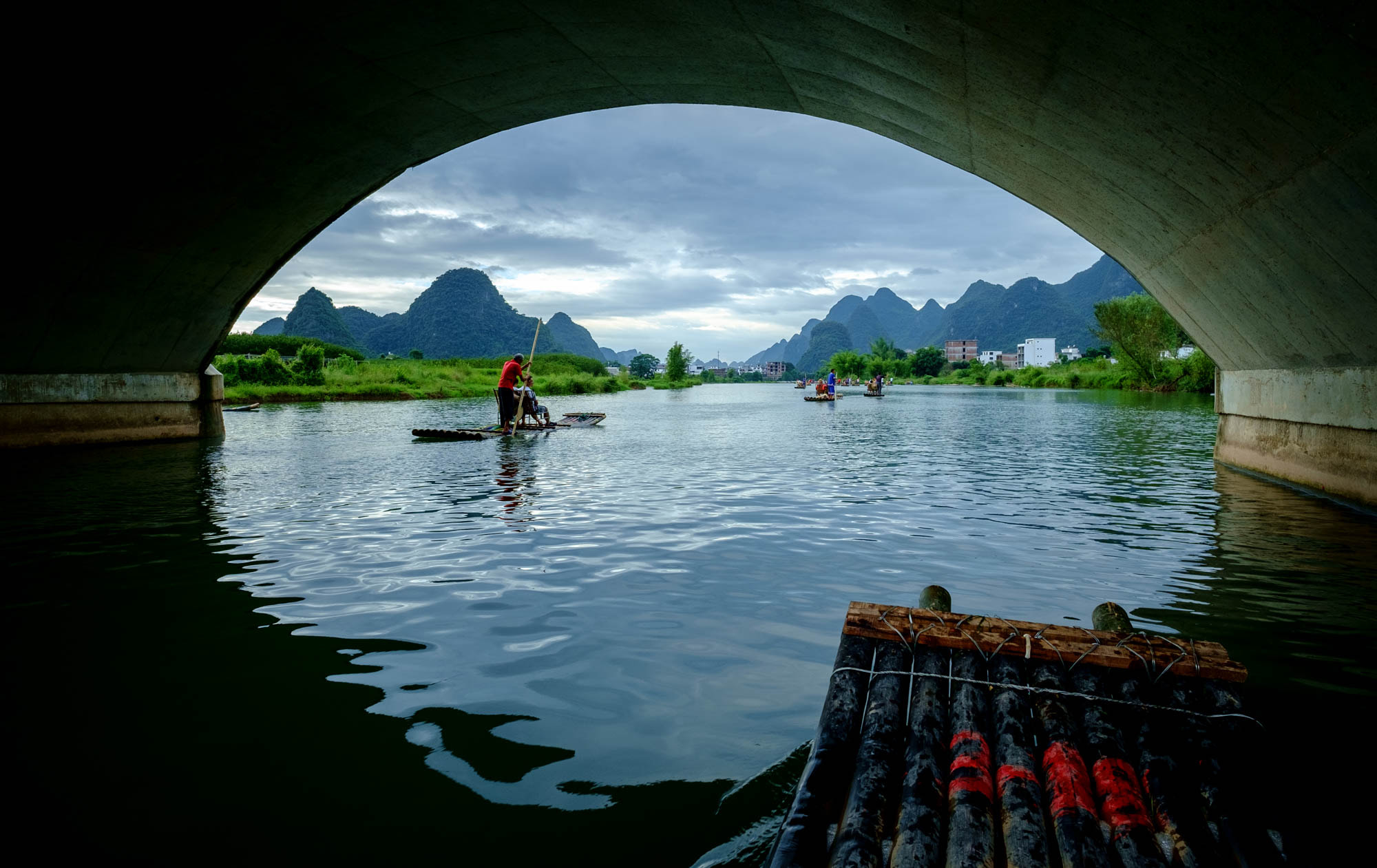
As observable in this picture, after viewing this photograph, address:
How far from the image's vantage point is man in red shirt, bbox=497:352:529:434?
20.2 meters

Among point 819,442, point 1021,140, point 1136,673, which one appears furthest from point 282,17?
point 819,442

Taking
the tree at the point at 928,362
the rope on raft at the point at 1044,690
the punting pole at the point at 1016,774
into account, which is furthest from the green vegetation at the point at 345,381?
the tree at the point at 928,362

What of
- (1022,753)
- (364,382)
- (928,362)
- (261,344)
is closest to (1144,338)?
(364,382)

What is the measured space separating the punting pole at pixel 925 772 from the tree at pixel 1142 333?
69.5 metres

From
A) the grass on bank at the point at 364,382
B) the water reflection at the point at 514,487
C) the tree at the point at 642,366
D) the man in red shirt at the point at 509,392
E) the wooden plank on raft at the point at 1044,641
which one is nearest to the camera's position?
the wooden plank on raft at the point at 1044,641

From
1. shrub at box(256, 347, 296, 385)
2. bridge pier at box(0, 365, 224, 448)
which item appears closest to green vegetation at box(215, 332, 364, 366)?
shrub at box(256, 347, 296, 385)

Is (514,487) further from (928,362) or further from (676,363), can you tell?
(928,362)

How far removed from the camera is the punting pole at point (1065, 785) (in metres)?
2.44

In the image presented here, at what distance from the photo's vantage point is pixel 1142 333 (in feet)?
205

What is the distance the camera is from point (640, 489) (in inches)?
468

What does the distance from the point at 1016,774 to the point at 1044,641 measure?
0.91m

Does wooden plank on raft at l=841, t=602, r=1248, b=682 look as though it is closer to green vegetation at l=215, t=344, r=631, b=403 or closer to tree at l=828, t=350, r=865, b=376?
green vegetation at l=215, t=344, r=631, b=403

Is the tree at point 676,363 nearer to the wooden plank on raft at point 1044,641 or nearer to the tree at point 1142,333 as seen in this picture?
the tree at point 1142,333

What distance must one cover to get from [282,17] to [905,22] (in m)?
6.74
